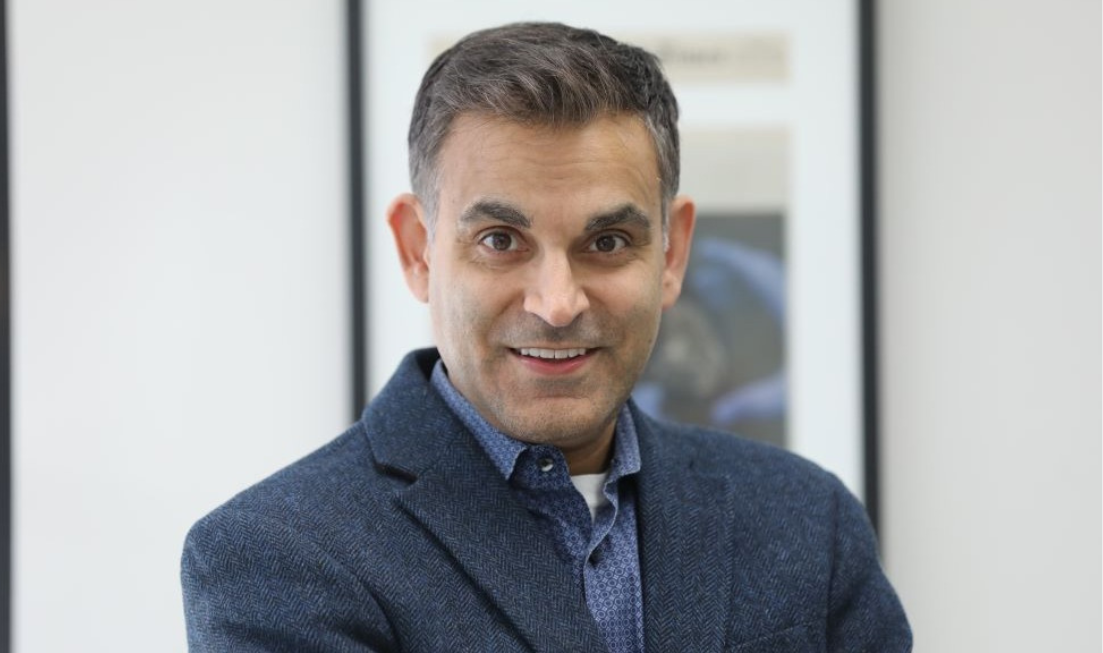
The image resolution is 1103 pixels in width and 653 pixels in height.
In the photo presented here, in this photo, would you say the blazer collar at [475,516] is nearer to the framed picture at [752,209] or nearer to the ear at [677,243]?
the ear at [677,243]

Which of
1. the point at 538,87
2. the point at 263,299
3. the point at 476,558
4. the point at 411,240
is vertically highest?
the point at 538,87

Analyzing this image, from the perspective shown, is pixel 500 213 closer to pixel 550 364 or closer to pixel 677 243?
pixel 550 364

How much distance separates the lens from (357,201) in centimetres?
171

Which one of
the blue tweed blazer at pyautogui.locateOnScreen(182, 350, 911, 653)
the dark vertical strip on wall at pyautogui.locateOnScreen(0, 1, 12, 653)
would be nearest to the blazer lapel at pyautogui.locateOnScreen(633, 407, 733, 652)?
the blue tweed blazer at pyautogui.locateOnScreen(182, 350, 911, 653)

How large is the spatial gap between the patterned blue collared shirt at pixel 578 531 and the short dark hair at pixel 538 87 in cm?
26

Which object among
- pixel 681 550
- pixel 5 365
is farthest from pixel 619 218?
pixel 5 365

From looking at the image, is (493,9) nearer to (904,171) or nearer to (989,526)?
(904,171)

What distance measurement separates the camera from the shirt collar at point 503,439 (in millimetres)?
1249

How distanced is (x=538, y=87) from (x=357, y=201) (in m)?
0.58

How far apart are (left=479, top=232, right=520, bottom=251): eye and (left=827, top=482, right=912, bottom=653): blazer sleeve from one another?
526 mm

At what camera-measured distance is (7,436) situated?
165cm

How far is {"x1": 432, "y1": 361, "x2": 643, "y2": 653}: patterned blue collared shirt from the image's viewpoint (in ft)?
4.05

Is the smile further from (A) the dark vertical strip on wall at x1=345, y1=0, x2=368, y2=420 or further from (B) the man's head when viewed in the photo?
(A) the dark vertical strip on wall at x1=345, y1=0, x2=368, y2=420

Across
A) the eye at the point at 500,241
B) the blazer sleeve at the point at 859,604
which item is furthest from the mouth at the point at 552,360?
the blazer sleeve at the point at 859,604
